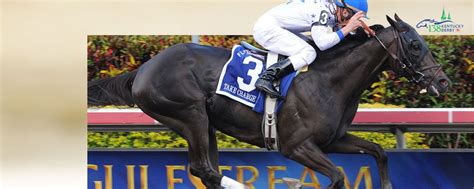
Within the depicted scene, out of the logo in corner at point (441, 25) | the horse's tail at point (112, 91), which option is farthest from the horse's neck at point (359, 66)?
the horse's tail at point (112, 91)

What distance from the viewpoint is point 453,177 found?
550cm

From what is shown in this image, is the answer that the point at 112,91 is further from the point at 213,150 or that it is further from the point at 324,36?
the point at 324,36

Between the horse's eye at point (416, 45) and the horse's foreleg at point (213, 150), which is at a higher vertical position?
the horse's eye at point (416, 45)

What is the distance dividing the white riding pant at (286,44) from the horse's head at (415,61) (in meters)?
0.46

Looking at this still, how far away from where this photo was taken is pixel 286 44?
4.91 m

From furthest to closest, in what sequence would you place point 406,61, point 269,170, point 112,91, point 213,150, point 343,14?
point 269,170 < point 112,91 < point 213,150 < point 343,14 < point 406,61

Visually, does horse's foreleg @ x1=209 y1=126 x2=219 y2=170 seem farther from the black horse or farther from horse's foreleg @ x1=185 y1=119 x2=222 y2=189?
horse's foreleg @ x1=185 y1=119 x2=222 y2=189

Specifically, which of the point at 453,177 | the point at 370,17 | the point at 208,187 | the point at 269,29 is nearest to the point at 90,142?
the point at 208,187

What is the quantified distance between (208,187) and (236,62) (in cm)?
71

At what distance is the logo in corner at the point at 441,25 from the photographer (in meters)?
5.37

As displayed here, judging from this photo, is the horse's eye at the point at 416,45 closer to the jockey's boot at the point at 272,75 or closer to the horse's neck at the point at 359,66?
the horse's neck at the point at 359,66

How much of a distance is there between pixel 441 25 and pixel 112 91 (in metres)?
1.98

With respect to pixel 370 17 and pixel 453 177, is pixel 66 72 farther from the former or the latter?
pixel 453 177

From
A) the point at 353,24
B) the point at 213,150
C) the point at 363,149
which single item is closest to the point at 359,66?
the point at 353,24
